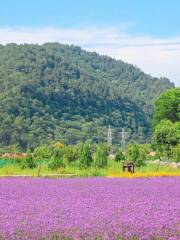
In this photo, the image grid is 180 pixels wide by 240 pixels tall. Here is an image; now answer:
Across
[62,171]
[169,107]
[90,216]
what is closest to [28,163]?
[62,171]

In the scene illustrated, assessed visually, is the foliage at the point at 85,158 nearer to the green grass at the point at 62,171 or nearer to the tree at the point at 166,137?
the green grass at the point at 62,171

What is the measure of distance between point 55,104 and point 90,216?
99942 millimetres

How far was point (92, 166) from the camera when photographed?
35.7 metres

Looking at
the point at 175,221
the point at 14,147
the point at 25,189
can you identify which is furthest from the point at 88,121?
the point at 175,221

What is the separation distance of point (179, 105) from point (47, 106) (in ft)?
123

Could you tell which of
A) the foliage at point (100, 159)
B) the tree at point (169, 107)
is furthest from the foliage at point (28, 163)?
the tree at point (169, 107)

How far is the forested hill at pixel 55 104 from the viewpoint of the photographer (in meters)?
91.7

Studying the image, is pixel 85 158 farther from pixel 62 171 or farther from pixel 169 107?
pixel 169 107

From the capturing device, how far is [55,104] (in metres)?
110

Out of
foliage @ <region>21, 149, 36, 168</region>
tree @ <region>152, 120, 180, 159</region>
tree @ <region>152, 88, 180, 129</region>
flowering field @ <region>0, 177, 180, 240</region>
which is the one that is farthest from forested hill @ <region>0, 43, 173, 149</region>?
flowering field @ <region>0, 177, 180, 240</region>

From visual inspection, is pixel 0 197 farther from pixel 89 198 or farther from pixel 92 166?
pixel 92 166

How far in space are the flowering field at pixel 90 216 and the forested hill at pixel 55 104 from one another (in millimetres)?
70592

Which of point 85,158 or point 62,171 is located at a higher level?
point 85,158

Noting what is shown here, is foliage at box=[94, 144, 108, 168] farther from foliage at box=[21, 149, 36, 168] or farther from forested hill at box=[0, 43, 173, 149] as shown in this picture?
forested hill at box=[0, 43, 173, 149]
